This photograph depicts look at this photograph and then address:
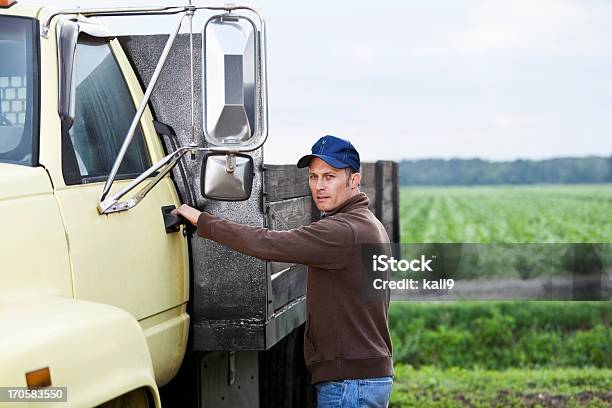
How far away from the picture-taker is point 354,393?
435cm

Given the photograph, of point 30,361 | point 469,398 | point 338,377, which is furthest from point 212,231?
point 469,398

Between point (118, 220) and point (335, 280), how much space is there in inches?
36.4

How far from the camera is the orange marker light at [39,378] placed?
299cm

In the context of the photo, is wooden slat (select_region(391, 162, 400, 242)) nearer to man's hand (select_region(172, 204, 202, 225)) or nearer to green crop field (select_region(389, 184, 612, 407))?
green crop field (select_region(389, 184, 612, 407))

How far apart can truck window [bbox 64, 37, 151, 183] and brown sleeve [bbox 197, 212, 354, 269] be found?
44 cm

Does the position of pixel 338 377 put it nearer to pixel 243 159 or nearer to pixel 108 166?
pixel 243 159

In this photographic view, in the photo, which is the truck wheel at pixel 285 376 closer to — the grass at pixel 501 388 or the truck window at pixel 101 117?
the truck window at pixel 101 117

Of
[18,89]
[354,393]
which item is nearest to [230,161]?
[18,89]

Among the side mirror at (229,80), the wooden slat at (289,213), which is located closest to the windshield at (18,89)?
the side mirror at (229,80)

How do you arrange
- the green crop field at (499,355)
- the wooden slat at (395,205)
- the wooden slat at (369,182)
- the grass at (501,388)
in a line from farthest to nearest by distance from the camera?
Result: the green crop field at (499,355), the grass at (501,388), the wooden slat at (395,205), the wooden slat at (369,182)

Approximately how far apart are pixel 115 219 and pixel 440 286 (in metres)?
2.27

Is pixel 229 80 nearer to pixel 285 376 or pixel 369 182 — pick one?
pixel 285 376

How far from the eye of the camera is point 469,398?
10992 mm

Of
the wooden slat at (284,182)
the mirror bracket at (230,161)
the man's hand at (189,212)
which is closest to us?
the mirror bracket at (230,161)
